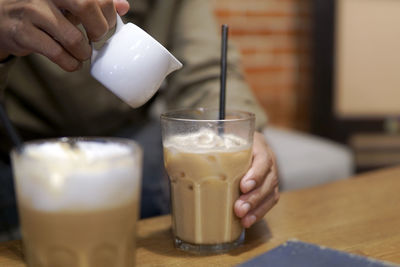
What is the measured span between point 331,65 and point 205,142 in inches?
90.9

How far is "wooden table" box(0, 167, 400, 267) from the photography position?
2.32ft

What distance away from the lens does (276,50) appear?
2.94m

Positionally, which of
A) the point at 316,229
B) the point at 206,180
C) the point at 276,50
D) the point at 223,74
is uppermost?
the point at 276,50

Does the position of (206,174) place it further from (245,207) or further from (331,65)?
(331,65)

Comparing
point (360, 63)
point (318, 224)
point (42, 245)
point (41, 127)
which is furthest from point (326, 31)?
point (42, 245)

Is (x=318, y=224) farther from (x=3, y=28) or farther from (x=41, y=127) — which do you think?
(x=41, y=127)

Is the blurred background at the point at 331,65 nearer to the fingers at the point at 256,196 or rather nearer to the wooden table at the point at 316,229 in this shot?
the wooden table at the point at 316,229

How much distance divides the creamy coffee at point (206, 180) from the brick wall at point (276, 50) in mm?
2112

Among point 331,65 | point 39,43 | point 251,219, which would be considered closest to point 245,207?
point 251,219

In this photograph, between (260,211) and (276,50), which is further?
(276,50)

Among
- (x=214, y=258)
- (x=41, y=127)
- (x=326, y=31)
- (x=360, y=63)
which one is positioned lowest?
(x=214, y=258)

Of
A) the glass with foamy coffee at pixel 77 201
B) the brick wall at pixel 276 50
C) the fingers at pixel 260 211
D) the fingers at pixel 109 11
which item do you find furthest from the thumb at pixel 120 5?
the brick wall at pixel 276 50

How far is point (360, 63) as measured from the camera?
289 cm

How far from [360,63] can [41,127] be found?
2.16 metres
